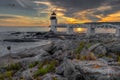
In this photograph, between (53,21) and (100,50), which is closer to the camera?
(100,50)

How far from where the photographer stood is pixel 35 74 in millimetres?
11914

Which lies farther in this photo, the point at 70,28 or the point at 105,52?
the point at 70,28

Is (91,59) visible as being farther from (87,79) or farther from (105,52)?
(105,52)

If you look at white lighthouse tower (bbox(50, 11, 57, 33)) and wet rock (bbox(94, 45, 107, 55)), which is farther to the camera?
white lighthouse tower (bbox(50, 11, 57, 33))

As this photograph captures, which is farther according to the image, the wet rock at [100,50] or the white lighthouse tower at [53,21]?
the white lighthouse tower at [53,21]

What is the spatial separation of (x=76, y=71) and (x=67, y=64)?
1071mm

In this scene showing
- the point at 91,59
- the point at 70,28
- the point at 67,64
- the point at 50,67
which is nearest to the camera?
the point at 67,64

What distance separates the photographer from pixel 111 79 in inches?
336

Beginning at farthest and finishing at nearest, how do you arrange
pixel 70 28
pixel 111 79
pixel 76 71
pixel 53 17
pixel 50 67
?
pixel 70 28, pixel 53 17, pixel 50 67, pixel 76 71, pixel 111 79

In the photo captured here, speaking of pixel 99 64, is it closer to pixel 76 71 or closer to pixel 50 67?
pixel 76 71

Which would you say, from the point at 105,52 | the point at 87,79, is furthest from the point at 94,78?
the point at 105,52

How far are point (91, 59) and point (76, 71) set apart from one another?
1.98 meters

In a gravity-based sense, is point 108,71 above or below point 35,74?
above

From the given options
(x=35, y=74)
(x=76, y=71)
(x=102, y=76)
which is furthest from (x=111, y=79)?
(x=35, y=74)
